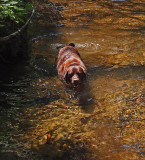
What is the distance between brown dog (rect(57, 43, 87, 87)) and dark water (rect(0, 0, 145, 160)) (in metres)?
0.23

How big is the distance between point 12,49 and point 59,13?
221 inches

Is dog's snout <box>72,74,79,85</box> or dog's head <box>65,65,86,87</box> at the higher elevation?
dog's head <box>65,65,86,87</box>

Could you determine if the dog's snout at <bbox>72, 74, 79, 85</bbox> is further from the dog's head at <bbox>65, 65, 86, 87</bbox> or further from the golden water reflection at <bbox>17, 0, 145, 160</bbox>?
the golden water reflection at <bbox>17, 0, 145, 160</bbox>

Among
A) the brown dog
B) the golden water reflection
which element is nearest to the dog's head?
the brown dog

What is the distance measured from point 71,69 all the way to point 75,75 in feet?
0.66

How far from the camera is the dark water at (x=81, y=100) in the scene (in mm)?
4238

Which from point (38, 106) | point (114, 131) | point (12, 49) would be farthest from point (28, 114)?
point (12, 49)

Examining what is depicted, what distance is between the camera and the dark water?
4.24 meters

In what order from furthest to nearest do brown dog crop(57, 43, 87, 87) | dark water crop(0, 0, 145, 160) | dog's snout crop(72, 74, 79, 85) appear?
brown dog crop(57, 43, 87, 87) < dog's snout crop(72, 74, 79, 85) < dark water crop(0, 0, 145, 160)

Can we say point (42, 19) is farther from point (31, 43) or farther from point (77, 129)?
point (77, 129)

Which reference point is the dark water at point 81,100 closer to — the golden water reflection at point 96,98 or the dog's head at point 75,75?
the golden water reflection at point 96,98

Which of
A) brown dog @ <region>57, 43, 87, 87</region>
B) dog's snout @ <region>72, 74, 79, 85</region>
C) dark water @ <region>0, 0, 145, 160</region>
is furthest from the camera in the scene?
brown dog @ <region>57, 43, 87, 87</region>

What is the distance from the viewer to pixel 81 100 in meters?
5.98

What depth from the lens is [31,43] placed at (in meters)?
9.09
